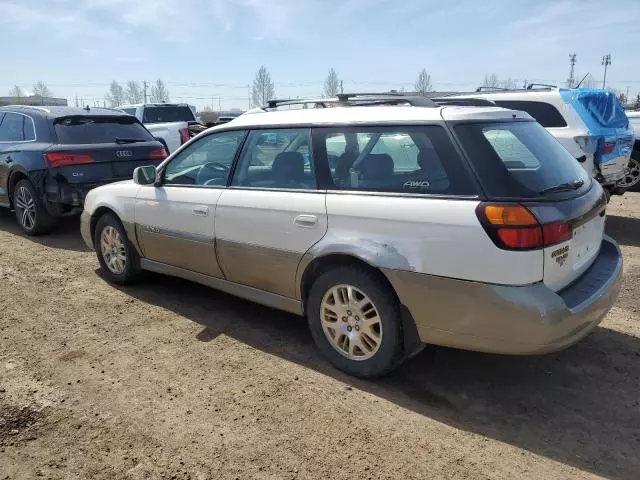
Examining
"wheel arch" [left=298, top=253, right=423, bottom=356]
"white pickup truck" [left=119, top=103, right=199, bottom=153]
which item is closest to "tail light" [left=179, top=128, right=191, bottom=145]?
"white pickup truck" [left=119, top=103, right=199, bottom=153]

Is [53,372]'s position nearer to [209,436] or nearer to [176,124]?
[209,436]

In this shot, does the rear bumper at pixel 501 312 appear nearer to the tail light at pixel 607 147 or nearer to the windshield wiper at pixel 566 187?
the windshield wiper at pixel 566 187

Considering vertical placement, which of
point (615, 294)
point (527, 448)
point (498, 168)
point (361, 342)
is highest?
point (498, 168)

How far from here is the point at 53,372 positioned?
3561mm

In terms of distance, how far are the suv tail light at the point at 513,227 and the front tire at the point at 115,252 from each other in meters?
Answer: 3.45

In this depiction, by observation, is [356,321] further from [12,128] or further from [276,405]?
[12,128]

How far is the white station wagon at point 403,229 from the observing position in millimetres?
2777

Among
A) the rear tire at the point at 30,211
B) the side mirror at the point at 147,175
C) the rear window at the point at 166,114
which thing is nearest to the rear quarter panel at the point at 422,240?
the side mirror at the point at 147,175

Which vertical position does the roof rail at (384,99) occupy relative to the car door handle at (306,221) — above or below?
above

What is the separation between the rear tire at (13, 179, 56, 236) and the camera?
278 inches

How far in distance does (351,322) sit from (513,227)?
1.18m

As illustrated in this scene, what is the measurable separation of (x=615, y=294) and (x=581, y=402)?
2.31 feet

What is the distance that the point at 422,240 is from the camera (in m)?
2.94

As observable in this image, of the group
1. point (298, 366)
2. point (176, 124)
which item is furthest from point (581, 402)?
point (176, 124)
